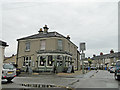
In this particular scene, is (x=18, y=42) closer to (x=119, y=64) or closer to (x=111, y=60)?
(x=119, y=64)

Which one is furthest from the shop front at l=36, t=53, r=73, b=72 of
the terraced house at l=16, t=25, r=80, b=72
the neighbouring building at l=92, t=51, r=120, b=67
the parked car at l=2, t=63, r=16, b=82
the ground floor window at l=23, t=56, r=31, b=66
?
the neighbouring building at l=92, t=51, r=120, b=67

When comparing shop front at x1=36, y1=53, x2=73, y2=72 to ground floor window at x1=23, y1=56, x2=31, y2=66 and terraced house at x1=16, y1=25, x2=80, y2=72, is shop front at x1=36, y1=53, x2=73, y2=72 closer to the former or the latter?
terraced house at x1=16, y1=25, x2=80, y2=72

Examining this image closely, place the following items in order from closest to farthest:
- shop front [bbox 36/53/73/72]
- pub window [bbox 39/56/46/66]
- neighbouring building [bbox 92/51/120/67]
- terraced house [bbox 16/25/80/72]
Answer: pub window [bbox 39/56/46/66] → shop front [bbox 36/53/73/72] → terraced house [bbox 16/25/80/72] → neighbouring building [bbox 92/51/120/67]

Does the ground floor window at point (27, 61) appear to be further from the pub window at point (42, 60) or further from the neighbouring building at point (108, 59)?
the neighbouring building at point (108, 59)

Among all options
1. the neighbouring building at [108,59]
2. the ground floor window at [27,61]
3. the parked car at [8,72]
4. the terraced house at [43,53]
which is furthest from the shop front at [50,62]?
the neighbouring building at [108,59]

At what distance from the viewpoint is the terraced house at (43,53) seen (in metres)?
22.8

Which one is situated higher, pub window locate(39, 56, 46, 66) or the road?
pub window locate(39, 56, 46, 66)

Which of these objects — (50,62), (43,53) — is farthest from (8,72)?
(43,53)

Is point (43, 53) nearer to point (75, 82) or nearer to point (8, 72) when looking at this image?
point (8, 72)

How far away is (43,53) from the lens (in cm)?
2316

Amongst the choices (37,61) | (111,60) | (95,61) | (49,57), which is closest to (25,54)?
(37,61)

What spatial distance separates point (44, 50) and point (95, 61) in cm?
6310

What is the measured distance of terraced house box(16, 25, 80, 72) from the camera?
22781mm

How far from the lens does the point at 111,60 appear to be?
6106 cm
